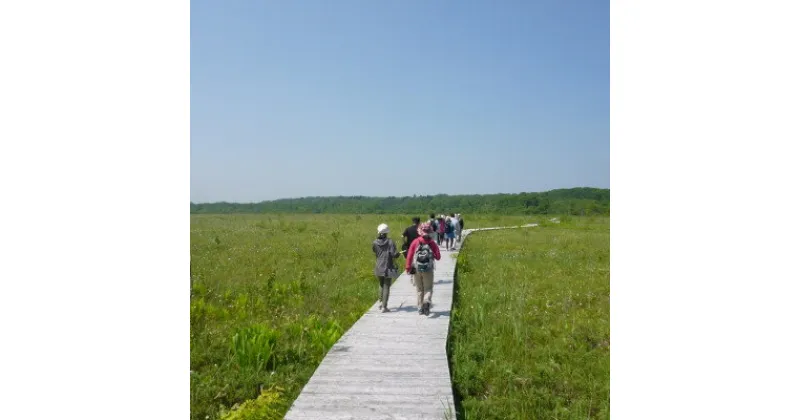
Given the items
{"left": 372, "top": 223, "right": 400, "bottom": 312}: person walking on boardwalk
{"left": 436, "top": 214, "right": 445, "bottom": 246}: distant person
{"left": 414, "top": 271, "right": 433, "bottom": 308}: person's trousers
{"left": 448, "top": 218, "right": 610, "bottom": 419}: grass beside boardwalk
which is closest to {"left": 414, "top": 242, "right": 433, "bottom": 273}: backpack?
{"left": 414, "top": 271, "right": 433, "bottom": 308}: person's trousers

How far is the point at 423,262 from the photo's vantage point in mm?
6496

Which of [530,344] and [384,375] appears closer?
[384,375]

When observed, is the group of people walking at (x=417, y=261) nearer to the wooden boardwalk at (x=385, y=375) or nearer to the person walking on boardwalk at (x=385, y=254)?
the person walking on boardwalk at (x=385, y=254)

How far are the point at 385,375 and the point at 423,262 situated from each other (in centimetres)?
228

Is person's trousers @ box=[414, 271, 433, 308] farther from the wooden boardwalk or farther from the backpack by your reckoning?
the wooden boardwalk

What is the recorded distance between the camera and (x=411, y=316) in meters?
6.78

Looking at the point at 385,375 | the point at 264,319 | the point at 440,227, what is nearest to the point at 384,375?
the point at 385,375

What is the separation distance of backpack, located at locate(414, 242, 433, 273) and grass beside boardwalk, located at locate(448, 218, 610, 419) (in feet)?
3.09

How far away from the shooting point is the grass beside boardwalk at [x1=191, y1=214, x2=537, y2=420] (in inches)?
187

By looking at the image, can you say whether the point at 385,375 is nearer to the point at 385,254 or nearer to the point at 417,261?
the point at 417,261
